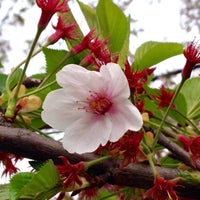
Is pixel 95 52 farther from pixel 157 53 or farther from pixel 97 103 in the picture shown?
pixel 157 53

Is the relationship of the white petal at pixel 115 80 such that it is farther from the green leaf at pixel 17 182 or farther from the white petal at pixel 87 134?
the green leaf at pixel 17 182

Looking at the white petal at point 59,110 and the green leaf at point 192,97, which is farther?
the green leaf at point 192,97

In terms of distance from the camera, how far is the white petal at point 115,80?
0.73 metres

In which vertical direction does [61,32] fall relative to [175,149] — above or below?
above

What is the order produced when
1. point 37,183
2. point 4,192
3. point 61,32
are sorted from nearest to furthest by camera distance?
point 37,183 < point 4,192 < point 61,32

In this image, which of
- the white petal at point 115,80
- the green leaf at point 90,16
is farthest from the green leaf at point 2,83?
the white petal at point 115,80

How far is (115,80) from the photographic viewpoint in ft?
2.46

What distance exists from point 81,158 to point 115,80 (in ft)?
0.46

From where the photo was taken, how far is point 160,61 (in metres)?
1.01

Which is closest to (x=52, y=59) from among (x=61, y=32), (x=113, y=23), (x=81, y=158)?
(x=61, y=32)

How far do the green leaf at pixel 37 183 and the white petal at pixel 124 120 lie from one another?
0.37 ft

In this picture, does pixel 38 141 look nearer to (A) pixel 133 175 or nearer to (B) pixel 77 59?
(A) pixel 133 175

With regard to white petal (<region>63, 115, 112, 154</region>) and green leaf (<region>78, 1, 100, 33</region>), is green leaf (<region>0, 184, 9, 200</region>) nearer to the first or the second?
white petal (<region>63, 115, 112, 154</region>)

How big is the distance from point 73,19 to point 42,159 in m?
0.38
